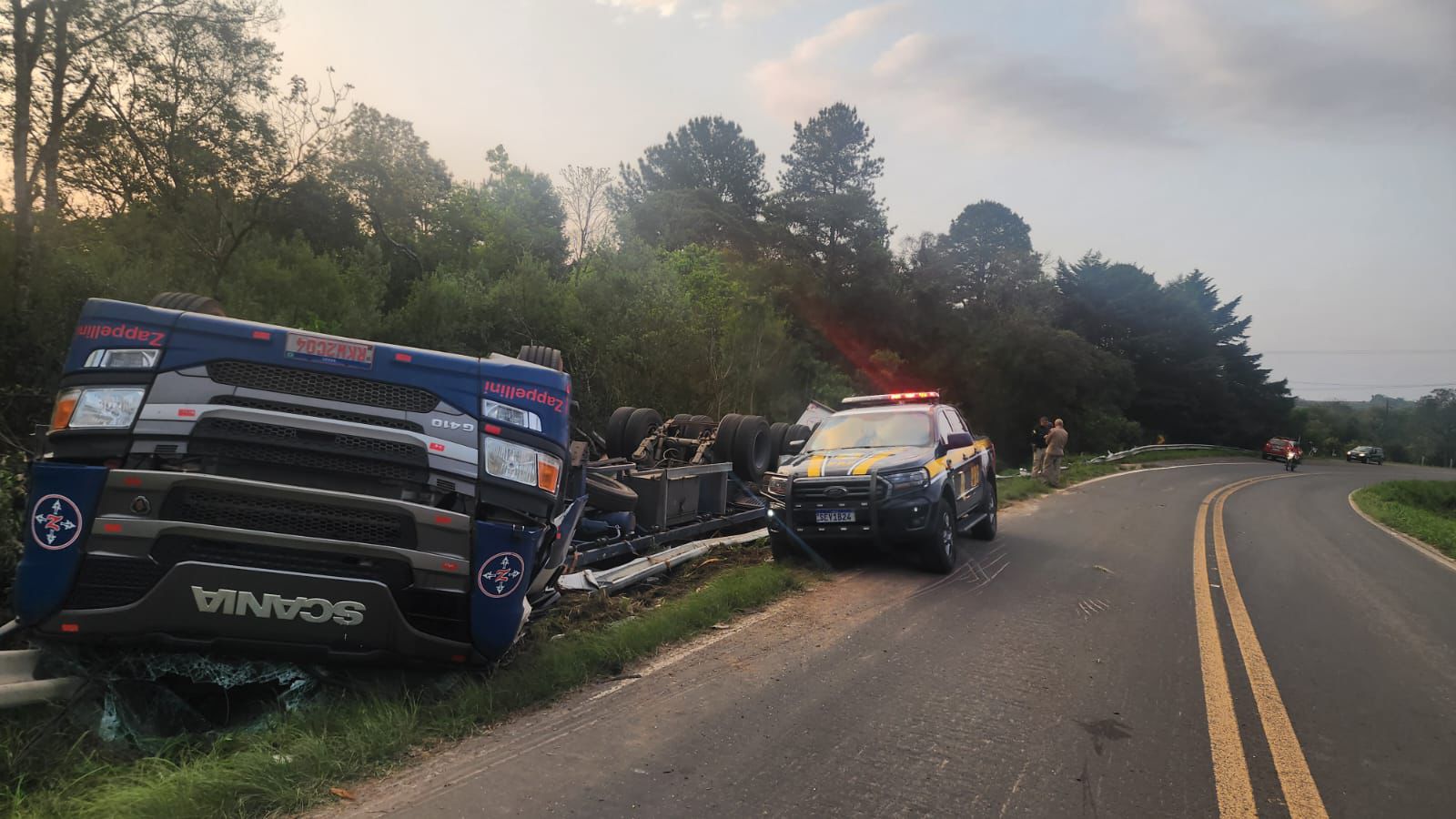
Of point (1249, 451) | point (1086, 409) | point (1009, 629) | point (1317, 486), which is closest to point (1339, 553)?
point (1009, 629)

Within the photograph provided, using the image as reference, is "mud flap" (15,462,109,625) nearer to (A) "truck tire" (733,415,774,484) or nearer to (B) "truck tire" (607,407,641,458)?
(B) "truck tire" (607,407,641,458)

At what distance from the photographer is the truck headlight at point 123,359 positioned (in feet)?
12.5

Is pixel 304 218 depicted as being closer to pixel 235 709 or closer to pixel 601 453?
pixel 601 453

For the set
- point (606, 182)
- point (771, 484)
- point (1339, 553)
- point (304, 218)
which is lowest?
point (1339, 553)

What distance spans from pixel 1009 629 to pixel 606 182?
1218 inches

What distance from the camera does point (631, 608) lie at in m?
6.68

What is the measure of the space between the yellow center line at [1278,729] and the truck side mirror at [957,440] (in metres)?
3.08

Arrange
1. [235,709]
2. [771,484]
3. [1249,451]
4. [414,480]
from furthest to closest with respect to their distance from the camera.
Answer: [1249,451]
[771,484]
[235,709]
[414,480]

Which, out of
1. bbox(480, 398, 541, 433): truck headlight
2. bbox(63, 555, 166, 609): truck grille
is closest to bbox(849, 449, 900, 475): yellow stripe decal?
bbox(480, 398, 541, 433): truck headlight

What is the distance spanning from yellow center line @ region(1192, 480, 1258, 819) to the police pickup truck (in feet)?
8.13

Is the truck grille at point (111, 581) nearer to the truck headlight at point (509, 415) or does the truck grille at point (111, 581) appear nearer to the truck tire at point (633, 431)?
the truck headlight at point (509, 415)

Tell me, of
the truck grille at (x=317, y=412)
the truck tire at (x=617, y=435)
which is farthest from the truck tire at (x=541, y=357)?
the truck tire at (x=617, y=435)

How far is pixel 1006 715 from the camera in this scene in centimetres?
455

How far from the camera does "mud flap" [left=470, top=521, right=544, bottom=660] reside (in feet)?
13.2
